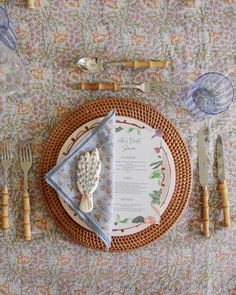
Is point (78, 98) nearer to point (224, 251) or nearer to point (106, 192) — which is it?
point (106, 192)

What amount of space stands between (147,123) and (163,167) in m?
0.13

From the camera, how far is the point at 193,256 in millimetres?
1050

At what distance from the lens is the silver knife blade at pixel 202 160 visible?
1039 millimetres

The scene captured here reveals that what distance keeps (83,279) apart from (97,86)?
53 centimetres

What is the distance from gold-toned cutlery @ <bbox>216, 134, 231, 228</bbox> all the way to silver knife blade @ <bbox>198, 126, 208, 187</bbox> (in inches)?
1.5

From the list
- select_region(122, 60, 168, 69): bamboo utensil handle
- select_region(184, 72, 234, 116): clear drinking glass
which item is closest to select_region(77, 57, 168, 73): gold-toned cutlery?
select_region(122, 60, 168, 69): bamboo utensil handle

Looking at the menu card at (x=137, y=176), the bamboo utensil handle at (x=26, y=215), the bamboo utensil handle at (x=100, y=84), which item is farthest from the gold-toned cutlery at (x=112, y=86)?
the bamboo utensil handle at (x=26, y=215)

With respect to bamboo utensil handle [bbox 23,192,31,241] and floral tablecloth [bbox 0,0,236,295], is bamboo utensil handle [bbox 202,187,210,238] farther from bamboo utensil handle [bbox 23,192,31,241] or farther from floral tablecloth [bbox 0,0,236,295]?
bamboo utensil handle [bbox 23,192,31,241]

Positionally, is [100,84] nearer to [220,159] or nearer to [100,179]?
[100,179]

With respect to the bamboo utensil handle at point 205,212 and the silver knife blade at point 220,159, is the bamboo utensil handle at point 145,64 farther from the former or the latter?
the bamboo utensil handle at point 205,212

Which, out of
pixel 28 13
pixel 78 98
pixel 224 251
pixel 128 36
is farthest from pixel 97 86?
pixel 224 251

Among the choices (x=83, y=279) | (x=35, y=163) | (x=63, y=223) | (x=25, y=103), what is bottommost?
(x=83, y=279)

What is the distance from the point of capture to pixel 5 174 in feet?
3.30

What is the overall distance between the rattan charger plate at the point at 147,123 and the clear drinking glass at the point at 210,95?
10 cm
